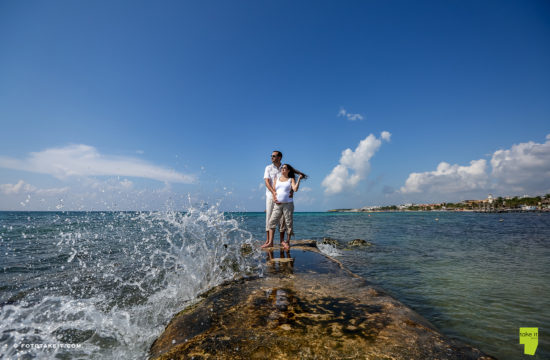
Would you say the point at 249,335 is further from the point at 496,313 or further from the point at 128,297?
the point at 496,313

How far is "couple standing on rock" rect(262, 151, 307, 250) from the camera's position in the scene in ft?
23.3

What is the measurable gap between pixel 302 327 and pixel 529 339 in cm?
340

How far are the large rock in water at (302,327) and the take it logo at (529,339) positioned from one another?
152 centimetres

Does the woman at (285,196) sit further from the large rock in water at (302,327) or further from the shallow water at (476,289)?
the large rock in water at (302,327)

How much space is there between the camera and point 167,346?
98.6 inches

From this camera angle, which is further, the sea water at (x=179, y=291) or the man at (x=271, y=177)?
the man at (x=271, y=177)

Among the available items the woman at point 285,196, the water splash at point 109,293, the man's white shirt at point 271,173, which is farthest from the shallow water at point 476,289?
the man's white shirt at point 271,173

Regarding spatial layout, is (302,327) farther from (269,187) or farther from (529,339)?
(269,187)

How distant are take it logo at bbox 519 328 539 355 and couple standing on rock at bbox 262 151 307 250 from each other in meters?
4.90

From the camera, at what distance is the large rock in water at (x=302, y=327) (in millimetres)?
2111

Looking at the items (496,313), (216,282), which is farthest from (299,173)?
(496,313)

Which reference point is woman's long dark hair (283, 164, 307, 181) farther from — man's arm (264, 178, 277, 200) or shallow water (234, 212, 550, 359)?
shallow water (234, 212, 550, 359)

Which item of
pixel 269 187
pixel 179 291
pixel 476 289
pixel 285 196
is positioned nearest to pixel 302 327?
pixel 179 291

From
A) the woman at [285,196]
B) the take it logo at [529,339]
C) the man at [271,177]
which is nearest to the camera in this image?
the take it logo at [529,339]
